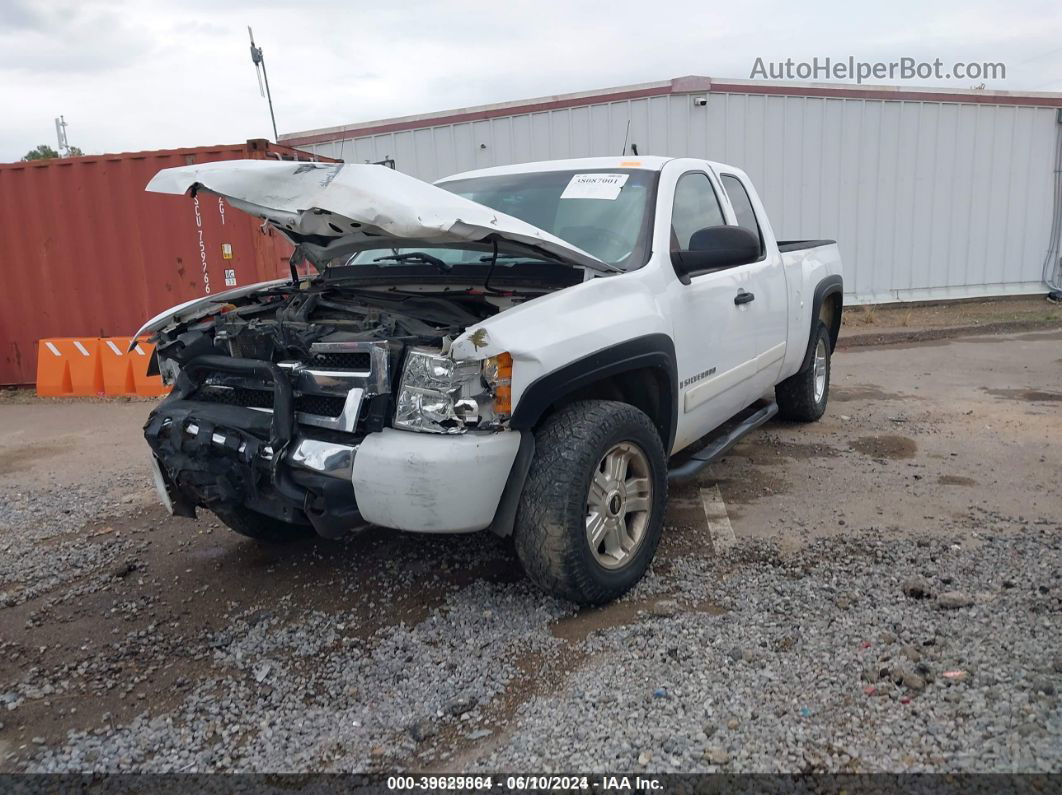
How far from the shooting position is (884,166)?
41.7 ft

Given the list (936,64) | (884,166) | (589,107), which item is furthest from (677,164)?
(936,64)

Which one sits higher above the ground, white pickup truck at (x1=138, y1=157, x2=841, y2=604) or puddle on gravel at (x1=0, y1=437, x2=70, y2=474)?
white pickup truck at (x1=138, y1=157, x2=841, y2=604)

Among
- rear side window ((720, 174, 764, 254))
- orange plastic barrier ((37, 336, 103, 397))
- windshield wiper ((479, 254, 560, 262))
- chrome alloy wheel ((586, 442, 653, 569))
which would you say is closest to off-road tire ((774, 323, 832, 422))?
rear side window ((720, 174, 764, 254))

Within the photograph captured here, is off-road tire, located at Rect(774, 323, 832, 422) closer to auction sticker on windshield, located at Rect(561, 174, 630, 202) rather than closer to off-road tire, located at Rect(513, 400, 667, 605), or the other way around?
auction sticker on windshield, located at Rect(561, 174, 630, 202)

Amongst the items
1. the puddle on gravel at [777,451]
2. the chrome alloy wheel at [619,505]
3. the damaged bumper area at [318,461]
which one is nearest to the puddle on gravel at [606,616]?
the chrome alloy wheel at [619,505]

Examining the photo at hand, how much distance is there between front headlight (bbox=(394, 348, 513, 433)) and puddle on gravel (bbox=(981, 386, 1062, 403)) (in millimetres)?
5921

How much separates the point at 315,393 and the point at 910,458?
398cm

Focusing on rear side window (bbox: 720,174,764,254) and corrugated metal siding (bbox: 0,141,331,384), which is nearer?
rear side window (bbox: 720,174,764,254)

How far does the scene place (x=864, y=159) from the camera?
12.6 m

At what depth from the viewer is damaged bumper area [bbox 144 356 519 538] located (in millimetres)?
2738

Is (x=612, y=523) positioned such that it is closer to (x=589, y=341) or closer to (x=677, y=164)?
(x=589, y=341)

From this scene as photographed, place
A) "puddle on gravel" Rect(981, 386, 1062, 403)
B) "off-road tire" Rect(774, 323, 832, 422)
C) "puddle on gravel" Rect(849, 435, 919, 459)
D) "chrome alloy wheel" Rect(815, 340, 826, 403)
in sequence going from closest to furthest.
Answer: "puddle on gravel" Rect(849, 435, 919, 459) → "off-road tire" Rect(774, 323, 832, 422) → "chrome alloy wheel" Rect(815, 340, 826, 403) → "puddle on gravel" Rect(981, 386, 1062, 403)

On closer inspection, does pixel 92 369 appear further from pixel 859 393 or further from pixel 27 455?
pixel 859 393

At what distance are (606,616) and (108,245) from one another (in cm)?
845
